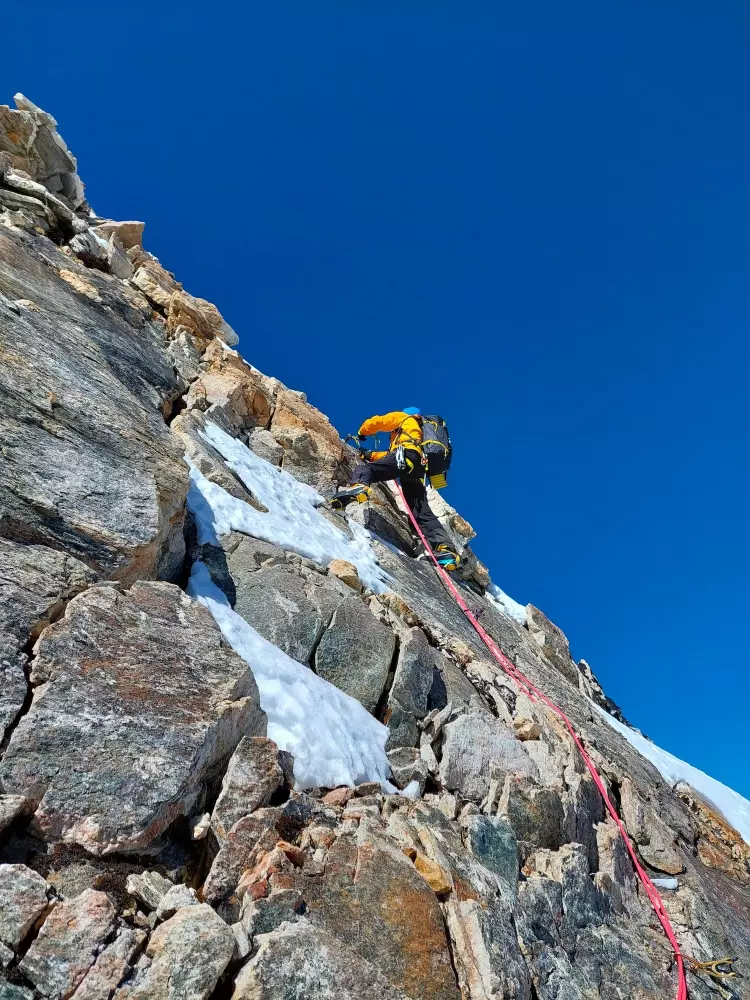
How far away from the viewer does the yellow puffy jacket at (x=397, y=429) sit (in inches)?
628

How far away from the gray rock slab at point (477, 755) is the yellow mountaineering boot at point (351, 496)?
7.13 m

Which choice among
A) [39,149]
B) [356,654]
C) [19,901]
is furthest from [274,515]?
[39,149]

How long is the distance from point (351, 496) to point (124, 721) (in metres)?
10.2

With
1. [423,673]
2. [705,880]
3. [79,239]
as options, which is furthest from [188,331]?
[705,880]

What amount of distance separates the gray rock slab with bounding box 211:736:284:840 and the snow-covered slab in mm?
4278

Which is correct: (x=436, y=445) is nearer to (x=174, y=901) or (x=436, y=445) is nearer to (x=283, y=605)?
(x=283, y=605)

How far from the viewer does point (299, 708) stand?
267 inches

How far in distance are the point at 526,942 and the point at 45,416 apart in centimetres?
720

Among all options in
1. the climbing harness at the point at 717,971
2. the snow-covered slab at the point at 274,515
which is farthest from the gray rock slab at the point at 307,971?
the snow-covered slab at the point at 274,515

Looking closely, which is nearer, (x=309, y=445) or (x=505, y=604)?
(x=309, y=445)

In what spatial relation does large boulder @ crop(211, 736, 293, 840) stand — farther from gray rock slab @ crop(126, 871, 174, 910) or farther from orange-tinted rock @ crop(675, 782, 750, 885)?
orange-tinted rock @ crop(675, 782, 750, 885)

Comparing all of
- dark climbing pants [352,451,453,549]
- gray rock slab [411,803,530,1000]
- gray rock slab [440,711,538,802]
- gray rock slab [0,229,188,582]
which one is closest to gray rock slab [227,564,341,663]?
gray rock slab [0,229,188,582]

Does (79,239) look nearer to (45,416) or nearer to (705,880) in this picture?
(45,416)

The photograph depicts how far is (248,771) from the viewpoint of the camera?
531cm
